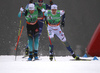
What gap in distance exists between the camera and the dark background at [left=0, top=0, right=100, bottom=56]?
17.8 ft

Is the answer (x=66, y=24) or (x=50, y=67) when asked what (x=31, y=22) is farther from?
(x=66, y=24)

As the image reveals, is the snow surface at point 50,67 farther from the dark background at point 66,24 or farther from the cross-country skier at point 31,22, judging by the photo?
the dark background at point 66,24

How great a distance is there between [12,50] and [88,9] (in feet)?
8.32

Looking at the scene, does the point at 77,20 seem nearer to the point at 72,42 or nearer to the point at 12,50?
the point at 72,42

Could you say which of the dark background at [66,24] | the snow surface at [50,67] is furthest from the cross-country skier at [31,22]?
the dark background at [66,24]

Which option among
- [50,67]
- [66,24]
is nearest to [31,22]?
[50,67]

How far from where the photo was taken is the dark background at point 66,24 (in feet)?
17.8

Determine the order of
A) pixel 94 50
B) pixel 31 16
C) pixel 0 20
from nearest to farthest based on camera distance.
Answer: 1. pixel 31 16
2. pixel 94 50
3. pixel 0 20

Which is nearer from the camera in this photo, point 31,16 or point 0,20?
point 31,16

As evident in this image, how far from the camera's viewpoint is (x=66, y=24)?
18.4 feet

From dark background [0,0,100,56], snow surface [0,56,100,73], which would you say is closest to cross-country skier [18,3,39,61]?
snow surface [0,56,100,73]

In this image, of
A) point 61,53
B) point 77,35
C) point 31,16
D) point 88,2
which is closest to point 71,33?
point 77,35

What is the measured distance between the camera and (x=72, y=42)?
5.64 meters

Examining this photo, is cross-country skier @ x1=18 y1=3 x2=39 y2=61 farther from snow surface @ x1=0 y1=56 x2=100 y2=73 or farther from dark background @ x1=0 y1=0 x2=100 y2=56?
dark background @ x1=0 y1=0 x2=100 y2=56
